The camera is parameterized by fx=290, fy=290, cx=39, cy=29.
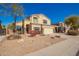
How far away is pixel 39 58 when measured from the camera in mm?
2959

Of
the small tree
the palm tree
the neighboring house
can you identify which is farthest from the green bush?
the palm tree

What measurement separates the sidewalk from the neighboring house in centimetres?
17

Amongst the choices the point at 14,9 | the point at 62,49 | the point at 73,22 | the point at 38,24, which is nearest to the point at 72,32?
the point at 73,22

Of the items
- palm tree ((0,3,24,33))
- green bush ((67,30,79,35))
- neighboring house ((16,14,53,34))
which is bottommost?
green bush ((67,30,79,35))

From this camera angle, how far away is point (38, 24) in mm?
3014

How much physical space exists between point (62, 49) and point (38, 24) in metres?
0.36

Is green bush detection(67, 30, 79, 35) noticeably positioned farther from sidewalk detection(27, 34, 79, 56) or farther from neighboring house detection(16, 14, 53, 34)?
neighboring house detection(16, 14, 53, 34)

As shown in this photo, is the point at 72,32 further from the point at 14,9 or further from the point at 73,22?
the point at 14,9

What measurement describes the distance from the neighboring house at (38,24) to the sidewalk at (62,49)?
0.57ft

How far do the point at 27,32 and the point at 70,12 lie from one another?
19.4 inches

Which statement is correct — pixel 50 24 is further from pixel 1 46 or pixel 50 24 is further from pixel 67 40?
pixel 1 46

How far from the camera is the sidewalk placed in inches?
117

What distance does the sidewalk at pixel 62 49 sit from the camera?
9.74ft

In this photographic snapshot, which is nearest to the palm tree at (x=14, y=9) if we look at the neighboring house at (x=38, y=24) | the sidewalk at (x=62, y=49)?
the neighboring house at (x=38, y=24)
